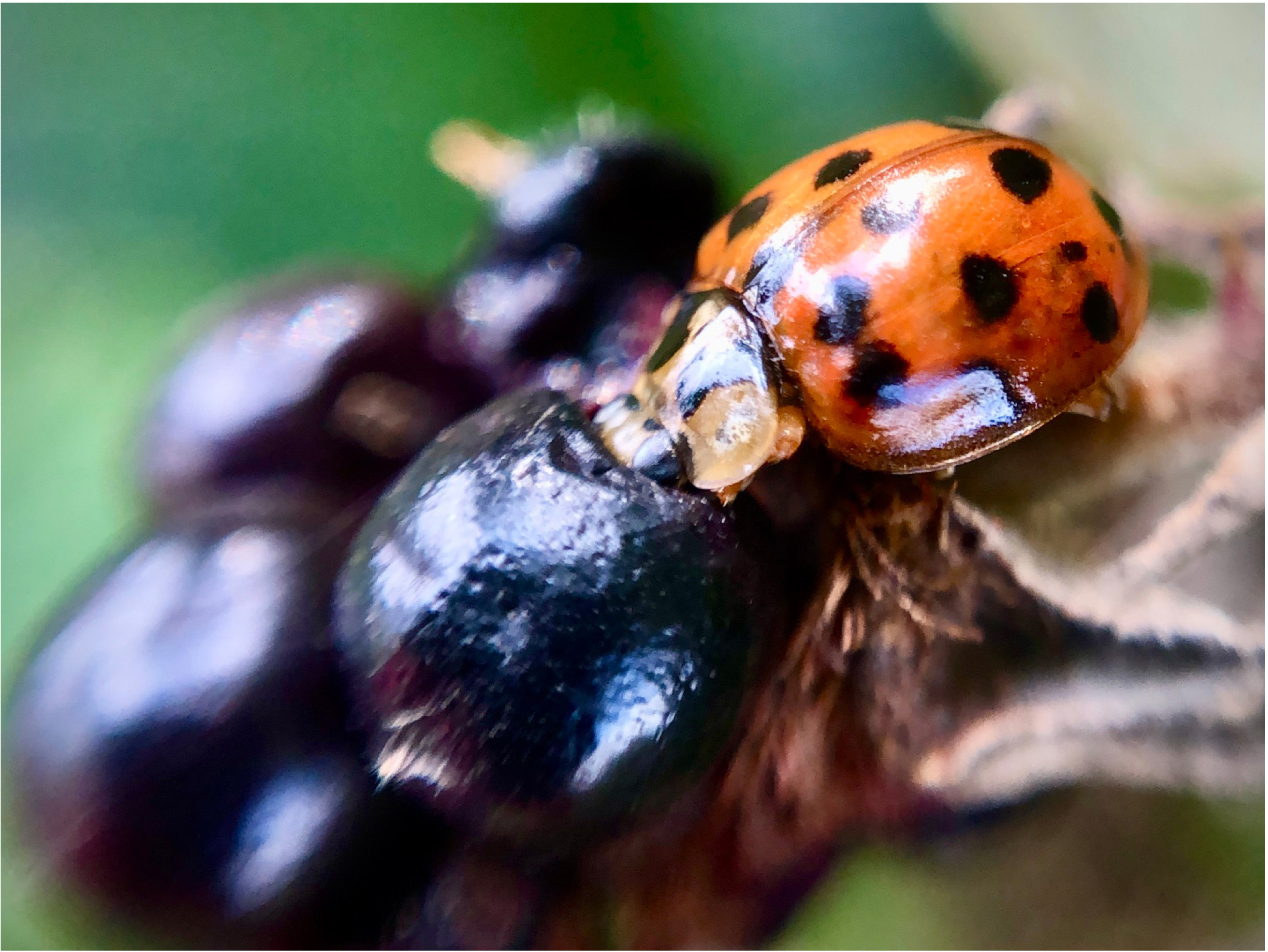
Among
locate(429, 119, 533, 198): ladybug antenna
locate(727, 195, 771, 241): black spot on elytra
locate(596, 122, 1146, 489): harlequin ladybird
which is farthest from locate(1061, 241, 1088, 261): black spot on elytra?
locate(429, 119, 533, 198): ladybug antenna

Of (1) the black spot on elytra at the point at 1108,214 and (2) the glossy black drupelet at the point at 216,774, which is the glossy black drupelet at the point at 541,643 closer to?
(2) the glossy black drupelet at the point at 216,774

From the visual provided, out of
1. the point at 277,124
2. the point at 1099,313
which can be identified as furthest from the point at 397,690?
the point at 277,124

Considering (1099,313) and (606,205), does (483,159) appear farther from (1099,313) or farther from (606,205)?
(1099,313)

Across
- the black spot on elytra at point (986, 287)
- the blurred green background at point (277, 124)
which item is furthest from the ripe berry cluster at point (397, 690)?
the blurred green background at point (277, 124)

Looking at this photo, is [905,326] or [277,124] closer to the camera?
[905,326]

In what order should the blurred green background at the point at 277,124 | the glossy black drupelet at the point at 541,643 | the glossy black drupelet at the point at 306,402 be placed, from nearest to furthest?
the glossy black drupelet at the point at 541,643 < the glossy black drupelet at the point at 306,402 < the blurred green background at the point at 277,124

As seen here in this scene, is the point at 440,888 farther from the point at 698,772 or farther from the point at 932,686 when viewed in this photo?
the point at 932,686

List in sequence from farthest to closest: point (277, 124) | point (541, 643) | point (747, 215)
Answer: point (277, 124) → point (747, 215) → point (541, 643)
